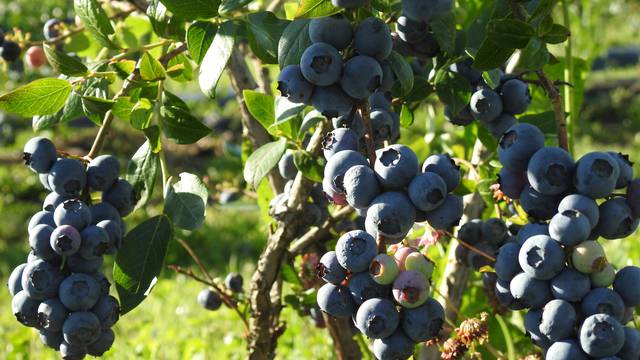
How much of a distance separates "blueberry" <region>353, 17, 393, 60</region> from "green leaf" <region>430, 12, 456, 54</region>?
150 mm

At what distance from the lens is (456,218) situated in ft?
2.72

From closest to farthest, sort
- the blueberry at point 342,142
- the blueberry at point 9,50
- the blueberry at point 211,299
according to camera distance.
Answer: the blueberry at point 342,142, the blueberry at point 9,50, the blueberry at point 211,299

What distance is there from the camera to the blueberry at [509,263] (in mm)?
858

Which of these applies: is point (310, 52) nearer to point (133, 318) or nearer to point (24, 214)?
point (133, 318)

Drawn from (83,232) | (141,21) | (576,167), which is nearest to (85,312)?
(83,232)

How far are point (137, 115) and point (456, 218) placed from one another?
44 cm

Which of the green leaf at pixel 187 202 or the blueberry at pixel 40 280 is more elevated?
the green leaf at pixel 187 202

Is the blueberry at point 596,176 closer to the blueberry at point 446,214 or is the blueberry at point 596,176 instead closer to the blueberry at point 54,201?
the blueberry at point 446,214

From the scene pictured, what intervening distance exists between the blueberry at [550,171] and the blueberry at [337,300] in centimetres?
23

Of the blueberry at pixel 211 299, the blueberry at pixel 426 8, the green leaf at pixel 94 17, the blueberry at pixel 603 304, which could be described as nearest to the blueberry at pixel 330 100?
the blueberry at pixel 426 8

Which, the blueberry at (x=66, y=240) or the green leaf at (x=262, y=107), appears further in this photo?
the green leaf at (x=262, y=107)

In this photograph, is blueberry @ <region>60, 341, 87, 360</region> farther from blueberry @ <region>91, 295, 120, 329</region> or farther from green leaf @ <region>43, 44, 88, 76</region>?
green leaf @ <region>43, 44, 88, 76</region>

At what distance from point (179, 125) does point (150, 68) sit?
83mm

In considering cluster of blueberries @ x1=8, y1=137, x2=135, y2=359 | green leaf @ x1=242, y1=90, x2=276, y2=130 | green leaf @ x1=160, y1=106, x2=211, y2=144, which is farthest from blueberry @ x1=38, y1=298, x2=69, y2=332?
green leaf @ x1=242, y1=90, x2=276, y2=130
